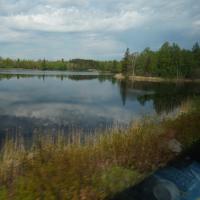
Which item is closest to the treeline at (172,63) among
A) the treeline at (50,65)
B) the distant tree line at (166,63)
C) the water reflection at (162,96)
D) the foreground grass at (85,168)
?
the distant tree line at (166,63)

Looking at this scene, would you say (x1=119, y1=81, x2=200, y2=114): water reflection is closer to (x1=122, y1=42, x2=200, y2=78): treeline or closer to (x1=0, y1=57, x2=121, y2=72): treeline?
(x1=122, y1=42, x2=200, y2=78): treeline

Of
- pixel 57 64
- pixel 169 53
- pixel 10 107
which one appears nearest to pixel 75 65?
pixel 57 64

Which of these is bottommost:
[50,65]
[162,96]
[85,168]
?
[162,96]

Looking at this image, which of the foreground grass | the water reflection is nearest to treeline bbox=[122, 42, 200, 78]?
the water reflection

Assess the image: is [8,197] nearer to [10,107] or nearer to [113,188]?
[113,188]

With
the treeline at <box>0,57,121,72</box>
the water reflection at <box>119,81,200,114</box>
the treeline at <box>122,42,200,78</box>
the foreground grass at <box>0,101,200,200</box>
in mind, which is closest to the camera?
the foreground grass at <box>0,101,200,200</box>

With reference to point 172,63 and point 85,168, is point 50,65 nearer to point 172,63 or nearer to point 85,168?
point 172,63

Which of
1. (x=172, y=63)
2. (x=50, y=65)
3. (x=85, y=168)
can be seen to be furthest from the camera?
(x=50, y=65)

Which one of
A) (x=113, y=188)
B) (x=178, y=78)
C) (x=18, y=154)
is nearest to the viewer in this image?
(x=113, y=188)

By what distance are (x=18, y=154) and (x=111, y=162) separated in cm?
251

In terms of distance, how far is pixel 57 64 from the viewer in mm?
150375

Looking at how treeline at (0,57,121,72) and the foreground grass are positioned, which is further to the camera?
treeline at (0,57,121,72)

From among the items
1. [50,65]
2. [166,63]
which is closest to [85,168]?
[166,63]

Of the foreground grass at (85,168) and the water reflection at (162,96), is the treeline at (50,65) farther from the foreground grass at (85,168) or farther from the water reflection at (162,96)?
the foreground grass at (85,168)
